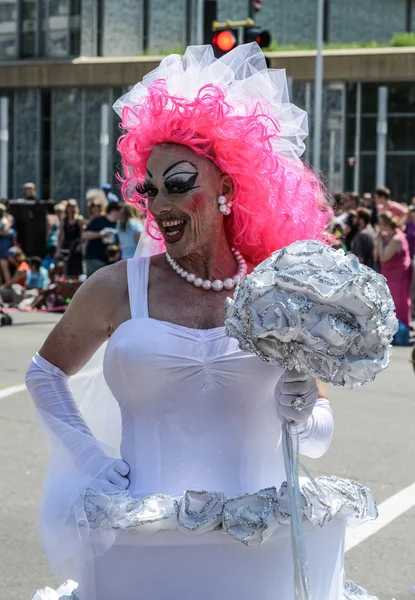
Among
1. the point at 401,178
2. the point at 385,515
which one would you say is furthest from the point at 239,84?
the point at 401,178

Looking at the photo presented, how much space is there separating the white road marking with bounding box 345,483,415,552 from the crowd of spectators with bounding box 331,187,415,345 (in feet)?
21.3

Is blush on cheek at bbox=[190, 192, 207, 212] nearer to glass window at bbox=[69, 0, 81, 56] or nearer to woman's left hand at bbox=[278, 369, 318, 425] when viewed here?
woman's left hand at bbox=[278, 369, 318, 425]

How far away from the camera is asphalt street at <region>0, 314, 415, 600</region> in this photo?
17.3 ft

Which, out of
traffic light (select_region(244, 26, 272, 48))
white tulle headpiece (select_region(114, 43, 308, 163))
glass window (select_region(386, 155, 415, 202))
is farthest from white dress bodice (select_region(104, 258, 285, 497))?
glass window (select_region(386, 155, 415, 202))

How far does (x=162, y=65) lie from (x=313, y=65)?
2584 cm

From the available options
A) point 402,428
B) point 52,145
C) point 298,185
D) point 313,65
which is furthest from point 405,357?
point 52,145

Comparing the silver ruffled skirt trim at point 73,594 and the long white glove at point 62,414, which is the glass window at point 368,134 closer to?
the silver ruffled skirt trim at point 73,594

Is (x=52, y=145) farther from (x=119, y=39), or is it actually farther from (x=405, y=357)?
(x=405, y=357)

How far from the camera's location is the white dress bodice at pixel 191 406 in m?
3.01

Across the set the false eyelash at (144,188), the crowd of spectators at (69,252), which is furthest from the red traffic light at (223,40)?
the false eyelash at (144,188)

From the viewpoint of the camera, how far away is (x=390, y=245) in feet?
44.0

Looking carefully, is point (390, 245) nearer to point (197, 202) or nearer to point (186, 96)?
point (186, 96)

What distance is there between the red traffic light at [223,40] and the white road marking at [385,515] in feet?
26.7

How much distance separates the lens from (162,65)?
346 centimetres
